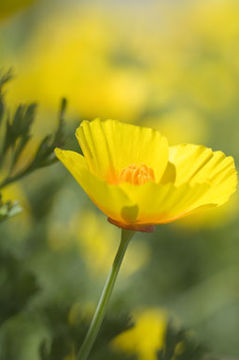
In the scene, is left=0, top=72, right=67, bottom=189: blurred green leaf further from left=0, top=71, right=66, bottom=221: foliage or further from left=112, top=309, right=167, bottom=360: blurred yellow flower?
left=112, top=309, right=167, bottom=360: blurred yellow flower

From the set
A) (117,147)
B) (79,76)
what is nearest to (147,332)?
(117,147)

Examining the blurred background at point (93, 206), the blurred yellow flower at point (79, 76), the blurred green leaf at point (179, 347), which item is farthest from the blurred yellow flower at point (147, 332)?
the blurred yellow flower at point (79, 76)

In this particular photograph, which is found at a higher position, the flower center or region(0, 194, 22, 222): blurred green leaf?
region(0, 194, 22, 222): blurred green leaf

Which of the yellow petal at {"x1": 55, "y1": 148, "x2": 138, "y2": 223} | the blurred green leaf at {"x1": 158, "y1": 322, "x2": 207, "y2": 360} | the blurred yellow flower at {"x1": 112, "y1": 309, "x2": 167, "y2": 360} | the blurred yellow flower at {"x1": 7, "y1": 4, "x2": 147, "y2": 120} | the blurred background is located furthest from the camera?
the blurred yellow flower at {"x1": 7, "y1": 4, "x2": 147, "y2": 120}

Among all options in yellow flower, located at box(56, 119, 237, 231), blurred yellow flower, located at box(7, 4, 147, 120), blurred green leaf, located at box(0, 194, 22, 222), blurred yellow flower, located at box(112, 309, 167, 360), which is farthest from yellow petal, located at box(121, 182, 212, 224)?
blurred yellow flower, located at box(7, 4, 147, 120)

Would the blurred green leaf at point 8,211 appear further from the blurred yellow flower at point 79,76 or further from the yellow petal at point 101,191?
the blurred yellow flower at point 79,76

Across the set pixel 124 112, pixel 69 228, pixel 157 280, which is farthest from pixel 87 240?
pixel 124 112

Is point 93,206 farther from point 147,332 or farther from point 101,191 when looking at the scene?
point 101,191

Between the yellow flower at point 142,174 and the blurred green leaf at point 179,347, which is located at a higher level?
the yellow flower at point 142,174
